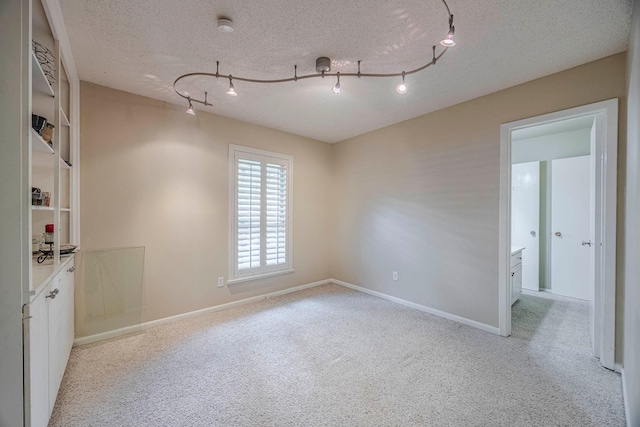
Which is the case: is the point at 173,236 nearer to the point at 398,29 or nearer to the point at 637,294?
the point at 398,29

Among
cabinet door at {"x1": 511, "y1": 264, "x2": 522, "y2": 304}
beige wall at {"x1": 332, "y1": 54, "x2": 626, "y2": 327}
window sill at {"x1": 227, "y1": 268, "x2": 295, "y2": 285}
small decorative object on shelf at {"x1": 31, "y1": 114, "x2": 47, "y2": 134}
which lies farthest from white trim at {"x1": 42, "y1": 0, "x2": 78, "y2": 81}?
cabinet door at {"x1": 511, "y1": 264, "x2": 522, "y2": 304}

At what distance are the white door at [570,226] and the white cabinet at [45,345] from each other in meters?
6.10

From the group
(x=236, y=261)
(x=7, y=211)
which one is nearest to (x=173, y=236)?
(x=236, y=261)

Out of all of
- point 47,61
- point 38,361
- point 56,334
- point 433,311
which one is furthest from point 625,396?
point 47,61

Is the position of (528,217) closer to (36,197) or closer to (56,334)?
(56,334)

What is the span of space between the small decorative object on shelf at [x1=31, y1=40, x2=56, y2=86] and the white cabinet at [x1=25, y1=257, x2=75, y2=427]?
1410mm

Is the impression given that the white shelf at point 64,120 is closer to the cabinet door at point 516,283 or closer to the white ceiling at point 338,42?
the white ceiling at point 338,42

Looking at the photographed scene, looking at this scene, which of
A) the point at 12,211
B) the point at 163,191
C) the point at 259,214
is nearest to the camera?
the point at 12,211

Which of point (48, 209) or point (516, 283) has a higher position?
point (48, 209)

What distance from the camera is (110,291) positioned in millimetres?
2838

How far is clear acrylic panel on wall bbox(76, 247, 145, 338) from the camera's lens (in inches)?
106

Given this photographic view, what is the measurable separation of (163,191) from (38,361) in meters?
2.09

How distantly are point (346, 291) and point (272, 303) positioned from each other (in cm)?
130

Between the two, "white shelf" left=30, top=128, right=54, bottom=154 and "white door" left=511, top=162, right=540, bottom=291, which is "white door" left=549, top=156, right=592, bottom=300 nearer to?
"white door" left=511, top=162, right=540, bottom=291
